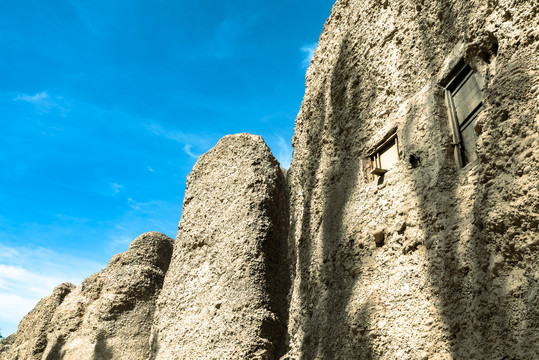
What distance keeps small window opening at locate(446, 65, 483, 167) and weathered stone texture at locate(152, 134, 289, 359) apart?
291 centimetres

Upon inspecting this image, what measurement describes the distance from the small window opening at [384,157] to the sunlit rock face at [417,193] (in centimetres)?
6

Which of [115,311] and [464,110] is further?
[115,311]

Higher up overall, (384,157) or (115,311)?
(384,157)

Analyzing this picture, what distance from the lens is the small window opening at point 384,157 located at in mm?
4259

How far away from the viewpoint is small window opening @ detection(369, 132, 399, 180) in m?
4.26

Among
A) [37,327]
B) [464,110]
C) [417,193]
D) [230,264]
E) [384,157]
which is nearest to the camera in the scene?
[464,110]

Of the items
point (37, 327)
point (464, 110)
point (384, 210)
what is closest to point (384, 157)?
point (384, 210)

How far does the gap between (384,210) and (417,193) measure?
39 cm

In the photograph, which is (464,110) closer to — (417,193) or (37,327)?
(417,193)

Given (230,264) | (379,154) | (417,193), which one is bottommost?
(417,193)

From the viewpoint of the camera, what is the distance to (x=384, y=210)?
412 centimetres

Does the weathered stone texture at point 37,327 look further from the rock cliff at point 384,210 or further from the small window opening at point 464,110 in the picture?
the small window opening at point 464,110

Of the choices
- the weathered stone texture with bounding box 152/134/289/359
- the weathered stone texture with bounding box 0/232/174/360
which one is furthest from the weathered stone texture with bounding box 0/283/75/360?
the weathered stone texture with bounding box 152/134/289/359

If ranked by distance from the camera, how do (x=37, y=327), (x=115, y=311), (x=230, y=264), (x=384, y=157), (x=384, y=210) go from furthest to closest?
(x=37, y=327) → (x=115, y=311) → (x=230, y=264) → (x=384, y=157) → (x=384, y=210)
